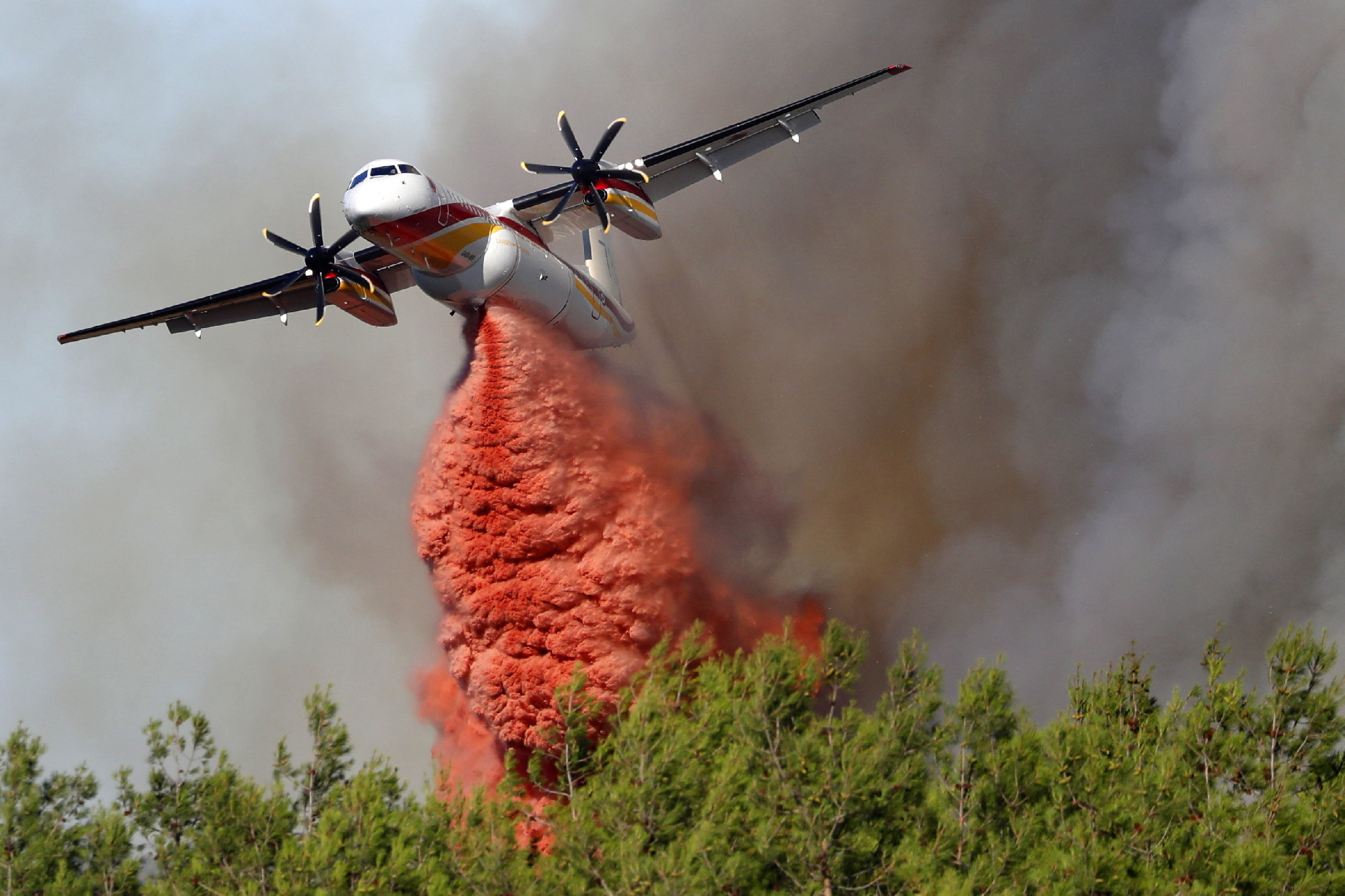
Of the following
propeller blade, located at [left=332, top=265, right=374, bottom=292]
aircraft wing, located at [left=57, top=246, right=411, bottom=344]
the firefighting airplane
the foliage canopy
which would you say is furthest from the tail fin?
the foliage canopy

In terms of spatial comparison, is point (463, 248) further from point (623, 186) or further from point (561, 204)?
point (623, 186)

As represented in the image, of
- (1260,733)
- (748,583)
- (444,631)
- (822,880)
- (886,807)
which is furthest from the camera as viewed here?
(748,583)

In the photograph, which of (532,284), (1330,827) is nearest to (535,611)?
(532,284)

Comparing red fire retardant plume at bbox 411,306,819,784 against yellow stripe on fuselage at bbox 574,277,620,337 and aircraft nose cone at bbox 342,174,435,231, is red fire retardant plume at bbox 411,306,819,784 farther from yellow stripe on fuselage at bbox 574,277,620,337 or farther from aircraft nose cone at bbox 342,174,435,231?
aircraft nose cone at bbox 342,174,435,231

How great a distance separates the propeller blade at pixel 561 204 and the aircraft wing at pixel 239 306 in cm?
403

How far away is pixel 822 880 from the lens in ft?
47.5

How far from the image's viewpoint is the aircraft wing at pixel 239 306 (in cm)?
2595

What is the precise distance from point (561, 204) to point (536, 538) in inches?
242

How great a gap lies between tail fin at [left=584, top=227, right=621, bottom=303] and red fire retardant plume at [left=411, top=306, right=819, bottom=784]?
5.60 meters

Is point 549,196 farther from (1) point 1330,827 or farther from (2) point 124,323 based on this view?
(1) point 1330,827

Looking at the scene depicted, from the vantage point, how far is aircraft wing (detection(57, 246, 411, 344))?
25953mm

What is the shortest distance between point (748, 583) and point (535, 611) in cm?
626

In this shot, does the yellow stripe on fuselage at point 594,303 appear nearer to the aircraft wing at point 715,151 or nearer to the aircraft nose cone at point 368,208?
the aircraft wing at point 715,151

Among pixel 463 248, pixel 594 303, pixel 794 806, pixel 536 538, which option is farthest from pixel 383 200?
pixel 794 806
